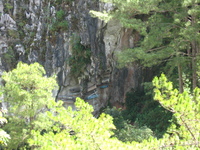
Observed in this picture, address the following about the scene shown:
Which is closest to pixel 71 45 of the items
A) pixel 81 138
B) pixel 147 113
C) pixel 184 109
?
pixel 147 113

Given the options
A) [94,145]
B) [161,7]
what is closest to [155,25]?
[161,7]

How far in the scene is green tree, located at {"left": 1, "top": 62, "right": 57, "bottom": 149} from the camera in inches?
279

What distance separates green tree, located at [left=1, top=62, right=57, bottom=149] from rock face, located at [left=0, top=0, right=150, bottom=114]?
6923mm

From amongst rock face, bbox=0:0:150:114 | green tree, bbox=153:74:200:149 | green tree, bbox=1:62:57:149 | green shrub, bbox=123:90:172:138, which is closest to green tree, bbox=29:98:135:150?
green tree, bbox=153:74:200:149

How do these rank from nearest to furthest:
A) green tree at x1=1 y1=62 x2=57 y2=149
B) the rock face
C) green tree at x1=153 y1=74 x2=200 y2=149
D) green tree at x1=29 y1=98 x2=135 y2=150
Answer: green tree at x1=153 y1=74 x2=200 y2=149
green tree at x1=29 y1=98 x2=135 y2=150
green tree at x1=1 y1=62 x2=57 y2=149
the rock face

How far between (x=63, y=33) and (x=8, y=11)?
17.4 feet

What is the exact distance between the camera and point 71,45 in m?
15.8

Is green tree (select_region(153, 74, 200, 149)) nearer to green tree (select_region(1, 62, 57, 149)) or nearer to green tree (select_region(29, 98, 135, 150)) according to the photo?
green tree (select_region(29, 98, 135, 150))

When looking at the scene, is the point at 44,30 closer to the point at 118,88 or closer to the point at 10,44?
the point at 10,44

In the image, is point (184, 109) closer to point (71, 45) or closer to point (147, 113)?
point (147, 113)

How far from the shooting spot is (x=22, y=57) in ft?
57.5

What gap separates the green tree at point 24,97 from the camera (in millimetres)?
7086

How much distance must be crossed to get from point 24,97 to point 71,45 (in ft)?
29.4

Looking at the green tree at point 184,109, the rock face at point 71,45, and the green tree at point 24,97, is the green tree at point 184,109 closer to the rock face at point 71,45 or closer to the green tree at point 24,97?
the green tree at point 24,97
